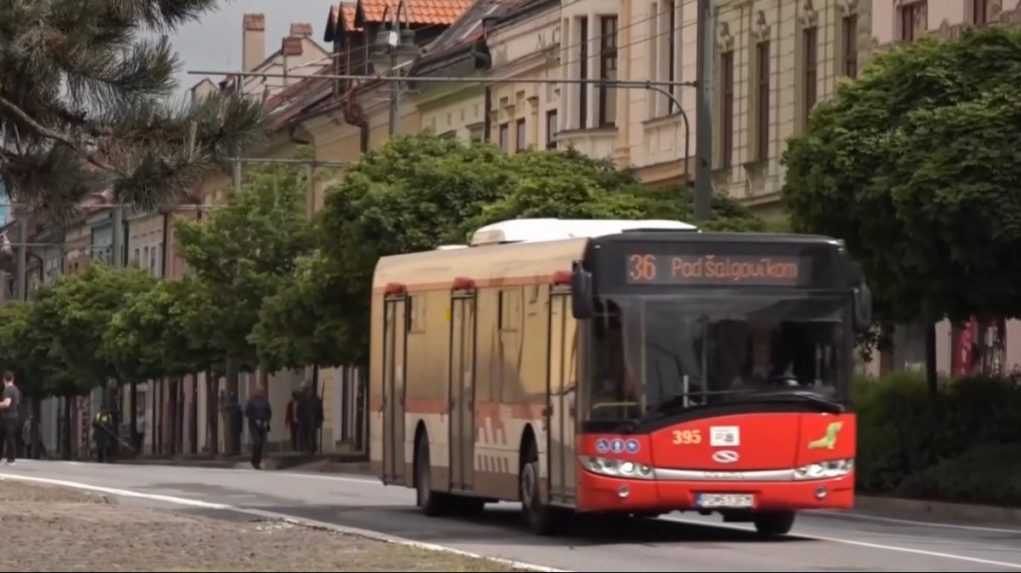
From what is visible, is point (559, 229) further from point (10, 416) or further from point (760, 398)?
point (10, 416)

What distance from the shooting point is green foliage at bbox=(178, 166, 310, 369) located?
63594 millimetres

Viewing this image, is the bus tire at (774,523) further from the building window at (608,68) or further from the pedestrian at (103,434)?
the pedestrian at (103,434)

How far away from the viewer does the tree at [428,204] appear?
4575 centimetres

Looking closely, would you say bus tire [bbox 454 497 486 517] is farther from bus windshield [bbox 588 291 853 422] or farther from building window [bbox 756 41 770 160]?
building window [bbox 756 41 770 160]

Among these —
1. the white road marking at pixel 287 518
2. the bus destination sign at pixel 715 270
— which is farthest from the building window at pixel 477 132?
the bus destination sign at pixel 715 270

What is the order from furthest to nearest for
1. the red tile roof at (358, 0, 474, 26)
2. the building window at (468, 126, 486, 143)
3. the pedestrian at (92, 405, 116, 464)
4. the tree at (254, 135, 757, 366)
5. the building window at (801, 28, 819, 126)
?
the red tile roof at (358, 0, 474, 26) < the pedestrian at (92, 405, 116, 464) < the building window at (468, 126, 486, 143) < the building window at (801, 28, 819, 126) < the tree at (254, 135, 757, 366)

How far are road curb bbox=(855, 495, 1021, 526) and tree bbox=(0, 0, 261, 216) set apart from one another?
1057 cm

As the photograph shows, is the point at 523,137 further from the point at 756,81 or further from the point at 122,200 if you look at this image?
the point at 122,200

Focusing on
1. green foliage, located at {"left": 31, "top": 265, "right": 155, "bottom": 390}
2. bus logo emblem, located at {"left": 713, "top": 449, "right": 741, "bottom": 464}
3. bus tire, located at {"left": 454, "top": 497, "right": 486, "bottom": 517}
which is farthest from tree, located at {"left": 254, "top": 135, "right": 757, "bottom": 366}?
green foliage, located at {"left": 31, "top": 265, "right": 155, "bottom": 390}

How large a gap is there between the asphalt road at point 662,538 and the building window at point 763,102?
17.4m

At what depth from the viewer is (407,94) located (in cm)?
7319

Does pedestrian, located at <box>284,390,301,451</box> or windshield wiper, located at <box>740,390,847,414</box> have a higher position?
windshield wiper, located at <box>740,390,847,414</box>

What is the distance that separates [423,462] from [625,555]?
6.99 m

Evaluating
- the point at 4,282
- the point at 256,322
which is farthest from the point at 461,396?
the point at 4,282
